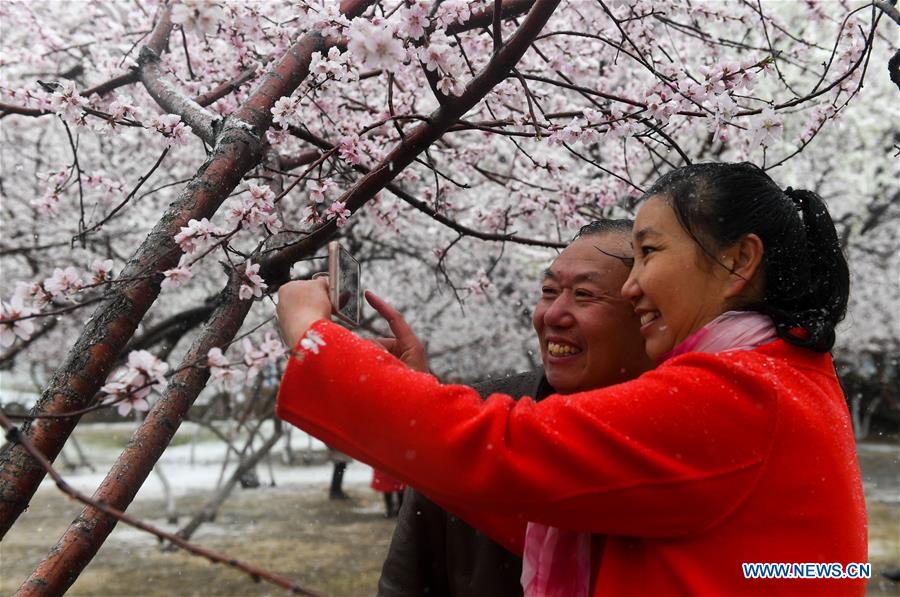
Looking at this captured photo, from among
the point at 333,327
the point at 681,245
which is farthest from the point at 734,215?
the point at 333,327

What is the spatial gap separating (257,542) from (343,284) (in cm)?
985

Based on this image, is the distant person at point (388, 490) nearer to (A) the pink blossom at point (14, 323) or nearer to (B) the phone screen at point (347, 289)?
(B) the phone screen at point (347, 289)

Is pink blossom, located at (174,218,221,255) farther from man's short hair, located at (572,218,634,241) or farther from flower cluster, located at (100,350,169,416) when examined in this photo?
man's short hair, located at (572,218,634,241)

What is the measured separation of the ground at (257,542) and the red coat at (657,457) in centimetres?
700

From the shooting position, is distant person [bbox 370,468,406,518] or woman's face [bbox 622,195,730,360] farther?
distant person [bbox 370,468,406,518]

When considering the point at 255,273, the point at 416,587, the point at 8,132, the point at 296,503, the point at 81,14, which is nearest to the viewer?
the point at 255,273

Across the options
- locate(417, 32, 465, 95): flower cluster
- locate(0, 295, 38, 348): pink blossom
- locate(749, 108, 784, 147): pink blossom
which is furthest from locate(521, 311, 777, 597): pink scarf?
locate(749, 108, 784, 147): pink blossom

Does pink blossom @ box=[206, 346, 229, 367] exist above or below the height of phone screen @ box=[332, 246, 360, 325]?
below

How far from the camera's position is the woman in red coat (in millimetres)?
1225

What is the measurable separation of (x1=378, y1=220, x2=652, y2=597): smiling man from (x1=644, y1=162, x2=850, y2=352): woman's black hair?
50 cm

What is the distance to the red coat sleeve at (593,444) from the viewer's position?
1221mm

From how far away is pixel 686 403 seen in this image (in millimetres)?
1232

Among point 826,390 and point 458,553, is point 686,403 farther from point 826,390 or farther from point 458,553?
point 458,553

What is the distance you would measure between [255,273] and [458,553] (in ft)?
2.99
